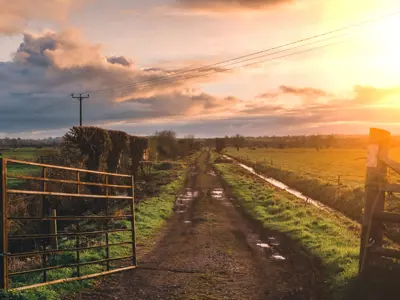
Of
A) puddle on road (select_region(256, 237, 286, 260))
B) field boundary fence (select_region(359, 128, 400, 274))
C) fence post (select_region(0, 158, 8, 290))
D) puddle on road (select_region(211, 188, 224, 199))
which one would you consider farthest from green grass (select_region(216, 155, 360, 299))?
fence post (select_region(0, 158, 8, 290))

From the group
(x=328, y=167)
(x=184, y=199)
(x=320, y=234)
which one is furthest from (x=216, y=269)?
(x=328, y=167)

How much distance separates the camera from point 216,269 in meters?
10.1

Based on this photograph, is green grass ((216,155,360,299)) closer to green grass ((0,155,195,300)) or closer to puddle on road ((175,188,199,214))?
puddle on road ((175,188,199,214))

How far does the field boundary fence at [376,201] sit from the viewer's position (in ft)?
25.5

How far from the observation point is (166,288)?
849cm

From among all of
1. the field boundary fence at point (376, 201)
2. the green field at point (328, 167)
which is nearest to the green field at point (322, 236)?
the field boundary fence at point (376, 201)

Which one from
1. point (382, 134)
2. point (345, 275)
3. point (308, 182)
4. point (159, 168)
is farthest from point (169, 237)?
point (159, 168)

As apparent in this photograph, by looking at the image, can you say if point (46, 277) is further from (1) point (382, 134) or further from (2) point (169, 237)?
(1) point (382, 134)

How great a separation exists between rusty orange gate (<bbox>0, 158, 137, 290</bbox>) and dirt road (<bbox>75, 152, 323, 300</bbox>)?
809mm

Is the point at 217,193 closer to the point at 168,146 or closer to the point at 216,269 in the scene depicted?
the point at 216,269

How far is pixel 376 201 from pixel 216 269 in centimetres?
450

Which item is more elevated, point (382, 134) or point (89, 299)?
point (382, 134)

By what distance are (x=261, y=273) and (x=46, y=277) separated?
5.27 meters

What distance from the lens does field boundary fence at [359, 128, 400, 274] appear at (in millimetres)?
7777
